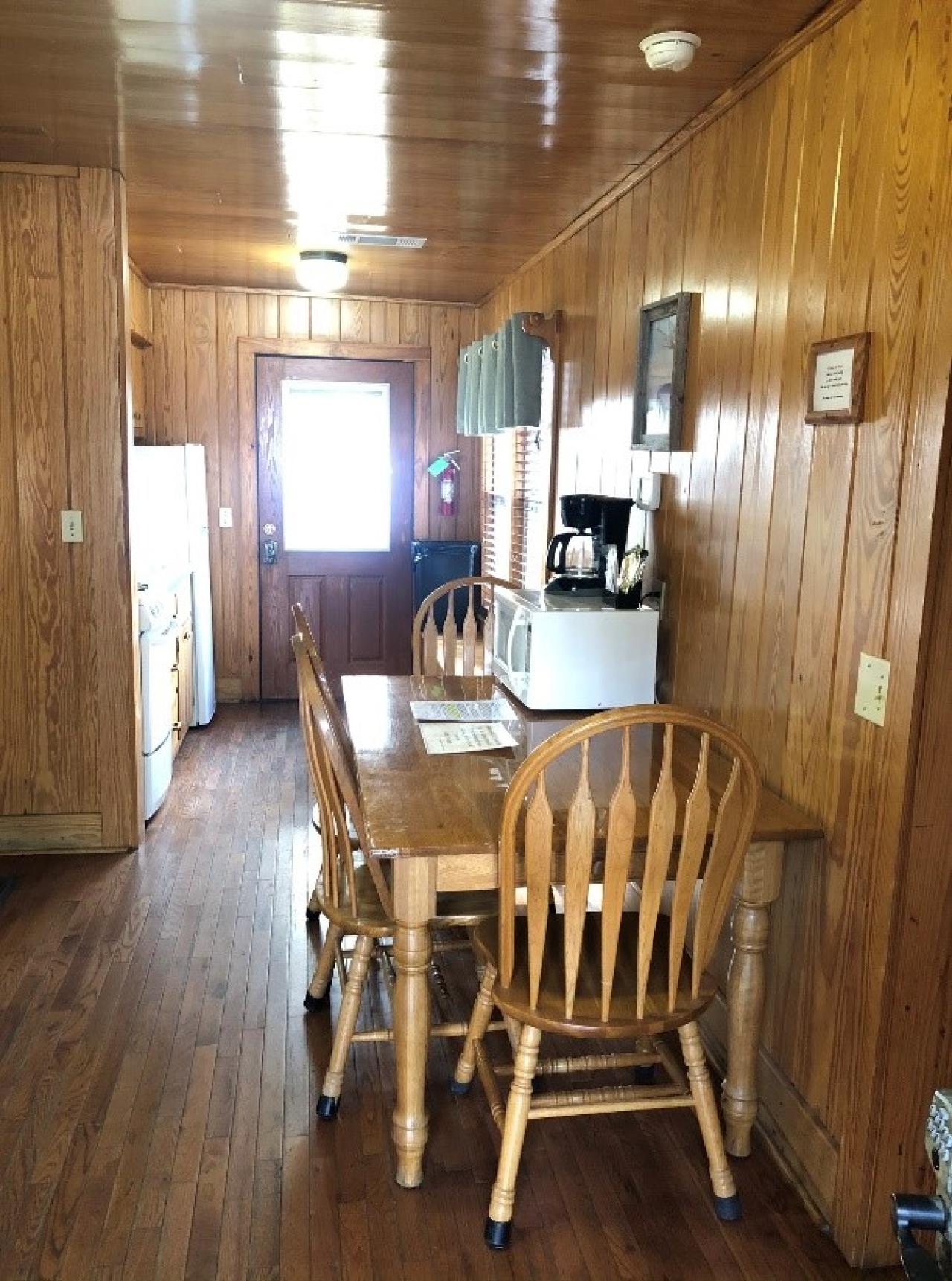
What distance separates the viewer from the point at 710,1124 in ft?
6.30

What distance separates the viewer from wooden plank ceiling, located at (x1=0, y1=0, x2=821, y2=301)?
6.67ft

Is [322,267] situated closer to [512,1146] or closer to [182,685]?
[182,685]

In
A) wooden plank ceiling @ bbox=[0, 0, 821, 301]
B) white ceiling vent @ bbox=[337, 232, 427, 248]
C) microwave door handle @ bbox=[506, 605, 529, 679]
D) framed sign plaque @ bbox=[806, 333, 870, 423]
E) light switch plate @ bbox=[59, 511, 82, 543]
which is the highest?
white ceiling vent @ bbox=[337, 232, 427, 248]

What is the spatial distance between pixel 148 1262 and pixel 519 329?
3.27 m

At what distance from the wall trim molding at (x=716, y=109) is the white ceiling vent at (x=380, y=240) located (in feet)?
2.02

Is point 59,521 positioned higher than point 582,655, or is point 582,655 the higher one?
point 59,521

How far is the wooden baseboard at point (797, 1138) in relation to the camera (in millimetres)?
1919

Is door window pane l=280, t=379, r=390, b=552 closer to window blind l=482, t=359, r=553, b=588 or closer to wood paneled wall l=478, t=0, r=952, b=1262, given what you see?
window blind l=482, t=359, r=553, b=588

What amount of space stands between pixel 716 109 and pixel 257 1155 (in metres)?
2.63

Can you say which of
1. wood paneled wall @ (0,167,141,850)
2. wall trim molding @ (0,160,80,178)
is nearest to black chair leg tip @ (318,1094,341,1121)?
wood paneled wall @ (0,167,141,850)

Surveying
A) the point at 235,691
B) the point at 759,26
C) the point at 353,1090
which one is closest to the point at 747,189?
the point at 759,26

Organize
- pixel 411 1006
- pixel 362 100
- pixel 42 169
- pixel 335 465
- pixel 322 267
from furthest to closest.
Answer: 1. pixel 335 465
2. pixel 322 267
3. pixel 42 169
4. pixel 362 100
5. pixel 411 1006

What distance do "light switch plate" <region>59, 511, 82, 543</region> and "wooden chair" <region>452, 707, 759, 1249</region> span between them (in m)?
2.12

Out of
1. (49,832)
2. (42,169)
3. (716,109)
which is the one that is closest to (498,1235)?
(49,832)
